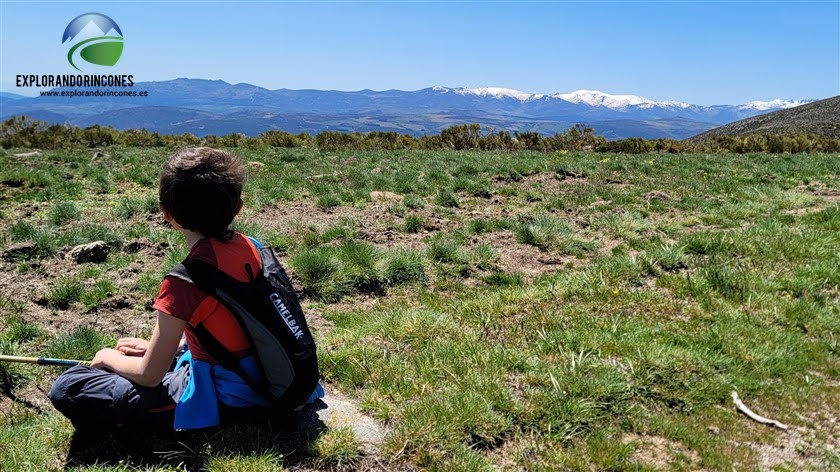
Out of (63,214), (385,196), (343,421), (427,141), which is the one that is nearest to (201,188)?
(343,421)

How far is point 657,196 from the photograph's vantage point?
11.9 m

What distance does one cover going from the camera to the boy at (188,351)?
9.96ft

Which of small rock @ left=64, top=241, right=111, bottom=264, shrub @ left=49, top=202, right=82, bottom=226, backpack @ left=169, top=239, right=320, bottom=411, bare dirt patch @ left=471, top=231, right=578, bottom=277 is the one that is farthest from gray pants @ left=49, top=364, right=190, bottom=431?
shrub @ left=49, top=202, right=82, bottom=226

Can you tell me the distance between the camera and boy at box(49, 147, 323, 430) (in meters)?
3.04

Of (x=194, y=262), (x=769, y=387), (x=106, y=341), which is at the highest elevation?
(x=194, y=262)

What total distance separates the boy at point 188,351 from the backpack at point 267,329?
0.05 m

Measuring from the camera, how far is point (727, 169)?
1636cm

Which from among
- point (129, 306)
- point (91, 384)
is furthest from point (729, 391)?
point (129, 306)

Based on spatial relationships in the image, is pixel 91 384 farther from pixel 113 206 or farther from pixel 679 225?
pixel 679 225

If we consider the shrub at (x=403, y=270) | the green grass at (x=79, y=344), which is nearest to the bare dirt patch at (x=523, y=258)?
the shrub at (x=403, y=270)

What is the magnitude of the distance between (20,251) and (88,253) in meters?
0.98

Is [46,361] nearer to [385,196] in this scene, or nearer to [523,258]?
[523,258]

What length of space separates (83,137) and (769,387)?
3483cm

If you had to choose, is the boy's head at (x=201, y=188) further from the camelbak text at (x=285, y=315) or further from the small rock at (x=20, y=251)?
the small rock at (x=20, y=251)
